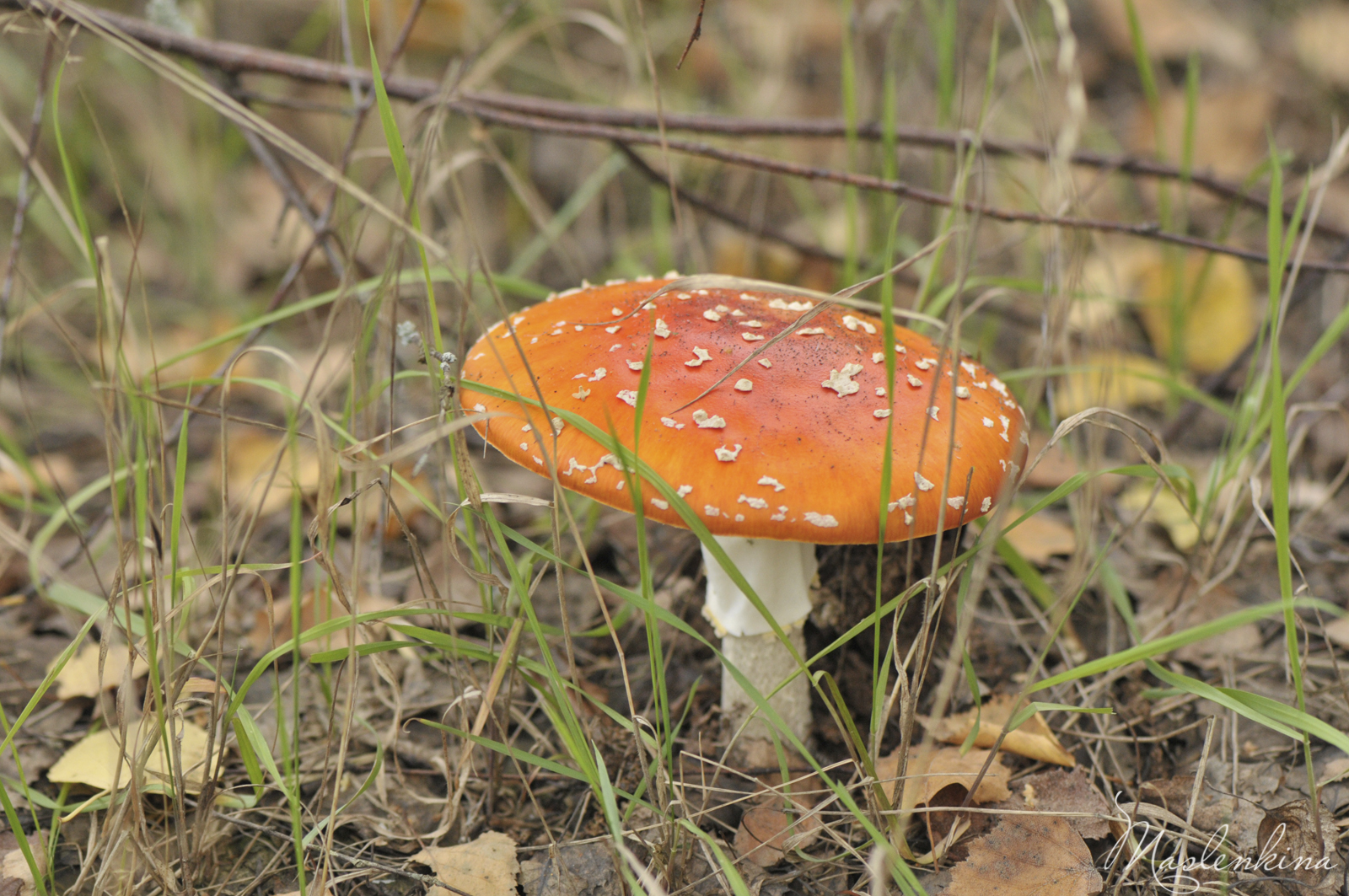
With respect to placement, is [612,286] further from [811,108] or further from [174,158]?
[811,108]

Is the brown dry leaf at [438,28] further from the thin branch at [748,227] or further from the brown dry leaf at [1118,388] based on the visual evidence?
the brown dry leaf at [1118,388]

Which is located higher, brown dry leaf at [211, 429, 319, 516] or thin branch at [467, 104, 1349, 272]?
thin branch at [467, 104, 1349, 272]

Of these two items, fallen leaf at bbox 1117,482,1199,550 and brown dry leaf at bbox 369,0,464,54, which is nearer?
fallen leaf at bbox 1117,482,1199,550

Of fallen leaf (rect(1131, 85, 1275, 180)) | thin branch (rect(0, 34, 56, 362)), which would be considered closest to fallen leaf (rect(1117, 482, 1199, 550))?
fallen leaf (rect(1131, 85, 1275, 180))


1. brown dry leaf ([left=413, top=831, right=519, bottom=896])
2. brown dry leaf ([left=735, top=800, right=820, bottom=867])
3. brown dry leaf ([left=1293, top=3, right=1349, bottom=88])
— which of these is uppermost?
brown dry leaf ([left=1293, top=3, right=1349, bottom=88])

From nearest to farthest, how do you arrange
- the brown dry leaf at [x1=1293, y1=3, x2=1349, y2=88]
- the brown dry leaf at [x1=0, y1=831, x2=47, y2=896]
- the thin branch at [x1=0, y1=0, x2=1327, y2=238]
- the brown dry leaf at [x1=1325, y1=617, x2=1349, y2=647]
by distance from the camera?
the brown dry leaf at [x1=0, y1=831, x2=47, y2=896], the brown dry leaf at [x1=1325, y1=617, x2=1349, y2=647], the thin branch at [x1=0, y1=0, x2=1327, y2=238], the brown dry leaf at [x1=1293, y1=3, x2=1349, y2=88]

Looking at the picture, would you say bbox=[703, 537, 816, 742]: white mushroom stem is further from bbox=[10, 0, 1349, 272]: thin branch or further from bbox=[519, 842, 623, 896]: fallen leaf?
bbox=[10, 0, 1349, 272]: thin branch

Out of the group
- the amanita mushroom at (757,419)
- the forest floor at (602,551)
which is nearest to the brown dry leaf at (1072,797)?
the forest floor at (602,551)
